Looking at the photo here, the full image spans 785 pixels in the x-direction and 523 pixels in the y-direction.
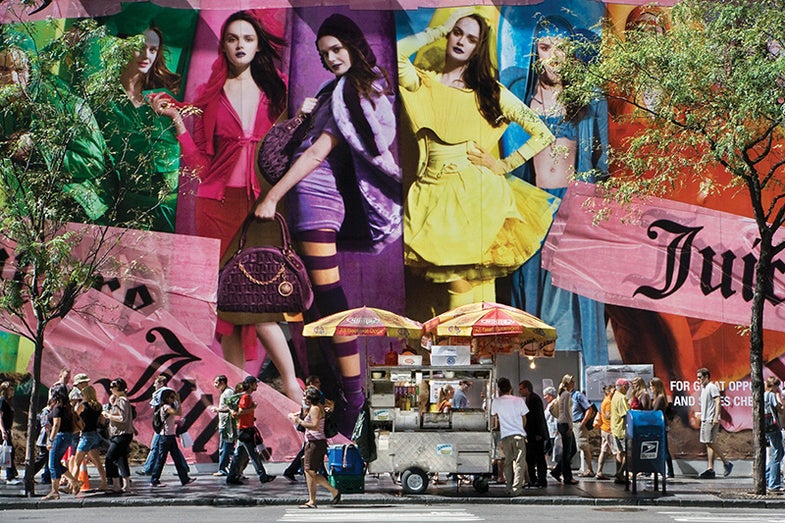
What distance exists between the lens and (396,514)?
1473cm

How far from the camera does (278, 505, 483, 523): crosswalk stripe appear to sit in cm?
1402

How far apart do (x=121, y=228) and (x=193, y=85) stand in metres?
3.17

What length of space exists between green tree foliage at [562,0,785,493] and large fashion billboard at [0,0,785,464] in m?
3.30

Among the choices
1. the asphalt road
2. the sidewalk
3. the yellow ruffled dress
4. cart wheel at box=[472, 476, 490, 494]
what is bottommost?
the asphalt road

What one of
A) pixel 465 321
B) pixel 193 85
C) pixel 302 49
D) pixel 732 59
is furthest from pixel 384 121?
pixel 732 59

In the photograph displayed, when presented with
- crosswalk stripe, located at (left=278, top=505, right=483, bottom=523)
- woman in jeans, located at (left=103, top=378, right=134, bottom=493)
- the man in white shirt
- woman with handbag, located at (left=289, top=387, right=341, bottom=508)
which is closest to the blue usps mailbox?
the man in white shirt

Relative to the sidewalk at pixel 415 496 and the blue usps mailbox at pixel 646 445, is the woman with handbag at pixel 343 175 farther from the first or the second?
the blue usps mailbox at pixel 646 445

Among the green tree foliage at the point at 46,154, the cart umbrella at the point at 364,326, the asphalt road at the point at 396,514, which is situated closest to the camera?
the asphalt road at the point at 396,514

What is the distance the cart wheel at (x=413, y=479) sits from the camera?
1680 cm

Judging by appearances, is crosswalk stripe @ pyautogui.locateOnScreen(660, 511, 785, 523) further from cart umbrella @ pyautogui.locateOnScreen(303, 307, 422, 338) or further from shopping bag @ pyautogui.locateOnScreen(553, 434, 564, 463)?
cart umbrella @ pyautogui.locateOnScreen(303, 307, 422, 338)

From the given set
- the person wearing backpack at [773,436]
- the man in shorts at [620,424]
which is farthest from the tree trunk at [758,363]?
the man in shorts at [620,424]

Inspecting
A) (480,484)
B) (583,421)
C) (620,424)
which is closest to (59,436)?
(480,484)

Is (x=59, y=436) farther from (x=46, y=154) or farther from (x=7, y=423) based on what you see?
(x=46, y=154)

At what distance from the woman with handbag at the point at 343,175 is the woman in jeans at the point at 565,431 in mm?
4289
